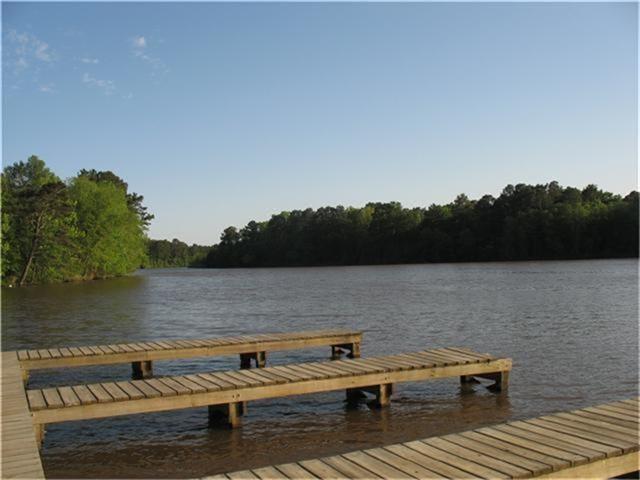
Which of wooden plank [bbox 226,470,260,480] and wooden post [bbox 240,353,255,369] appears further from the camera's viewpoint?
wooden post [bbox 240,353,255,369]

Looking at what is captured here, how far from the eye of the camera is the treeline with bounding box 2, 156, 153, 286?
56.4 metres

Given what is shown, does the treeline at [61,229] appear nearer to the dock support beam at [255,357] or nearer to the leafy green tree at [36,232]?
the leafy green tree at [36,232]

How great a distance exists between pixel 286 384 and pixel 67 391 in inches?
136

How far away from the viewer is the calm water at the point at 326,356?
916 cm

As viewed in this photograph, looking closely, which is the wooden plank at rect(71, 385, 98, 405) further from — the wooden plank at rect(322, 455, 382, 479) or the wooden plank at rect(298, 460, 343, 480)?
the wooden plank at rect(322, 455, 382, 479)

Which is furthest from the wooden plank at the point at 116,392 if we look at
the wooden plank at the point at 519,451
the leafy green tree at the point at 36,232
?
the leafy green tree at the point at 36,232

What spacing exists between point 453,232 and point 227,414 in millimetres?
111329

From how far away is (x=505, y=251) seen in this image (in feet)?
350

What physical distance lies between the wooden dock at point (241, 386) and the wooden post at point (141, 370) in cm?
365

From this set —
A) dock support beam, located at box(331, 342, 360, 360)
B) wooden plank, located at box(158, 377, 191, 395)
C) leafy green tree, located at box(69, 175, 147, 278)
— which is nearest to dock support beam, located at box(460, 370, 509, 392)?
dock support beam, located at box(331, 342, 360, 360)

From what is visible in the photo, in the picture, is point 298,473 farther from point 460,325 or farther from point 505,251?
point 505,251

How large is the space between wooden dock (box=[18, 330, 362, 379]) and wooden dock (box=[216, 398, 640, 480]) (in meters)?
8.47

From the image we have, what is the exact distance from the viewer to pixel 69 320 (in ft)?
86.9

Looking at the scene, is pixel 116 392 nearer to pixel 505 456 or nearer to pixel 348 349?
pixel 505 456
